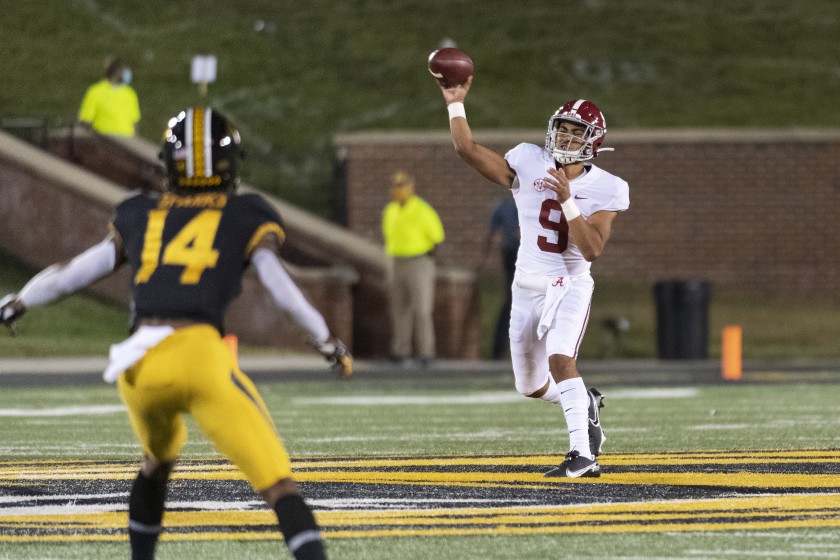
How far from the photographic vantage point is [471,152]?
9891 mm

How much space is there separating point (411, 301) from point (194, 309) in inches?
605

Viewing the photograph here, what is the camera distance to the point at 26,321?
23.3 meters

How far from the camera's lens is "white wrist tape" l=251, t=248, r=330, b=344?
619 centimetres

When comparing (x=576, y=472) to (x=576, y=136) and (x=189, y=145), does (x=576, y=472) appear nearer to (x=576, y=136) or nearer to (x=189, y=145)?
(x=576, y=136)

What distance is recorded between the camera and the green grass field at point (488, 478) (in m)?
7.17


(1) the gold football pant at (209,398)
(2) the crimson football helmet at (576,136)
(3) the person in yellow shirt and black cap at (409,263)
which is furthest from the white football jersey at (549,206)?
(3) the person in yellow shirt and black cap at (409,263)

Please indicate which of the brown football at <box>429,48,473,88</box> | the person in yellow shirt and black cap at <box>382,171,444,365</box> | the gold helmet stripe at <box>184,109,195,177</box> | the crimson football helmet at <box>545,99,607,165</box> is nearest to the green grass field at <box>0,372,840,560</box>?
the gold helmet stripe at <box>184,109,195,177</box>

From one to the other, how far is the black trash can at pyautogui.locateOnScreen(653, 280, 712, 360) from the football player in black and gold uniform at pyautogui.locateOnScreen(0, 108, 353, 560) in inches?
671

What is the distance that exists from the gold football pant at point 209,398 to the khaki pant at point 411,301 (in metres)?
15.1

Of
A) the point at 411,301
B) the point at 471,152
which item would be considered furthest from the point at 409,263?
the point at 471,152

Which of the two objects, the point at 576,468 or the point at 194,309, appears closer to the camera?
the point at 194,309

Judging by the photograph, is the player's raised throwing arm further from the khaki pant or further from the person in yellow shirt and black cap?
the khaki pant

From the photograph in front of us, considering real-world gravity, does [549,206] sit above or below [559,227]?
above

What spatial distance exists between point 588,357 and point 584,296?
553 inches
